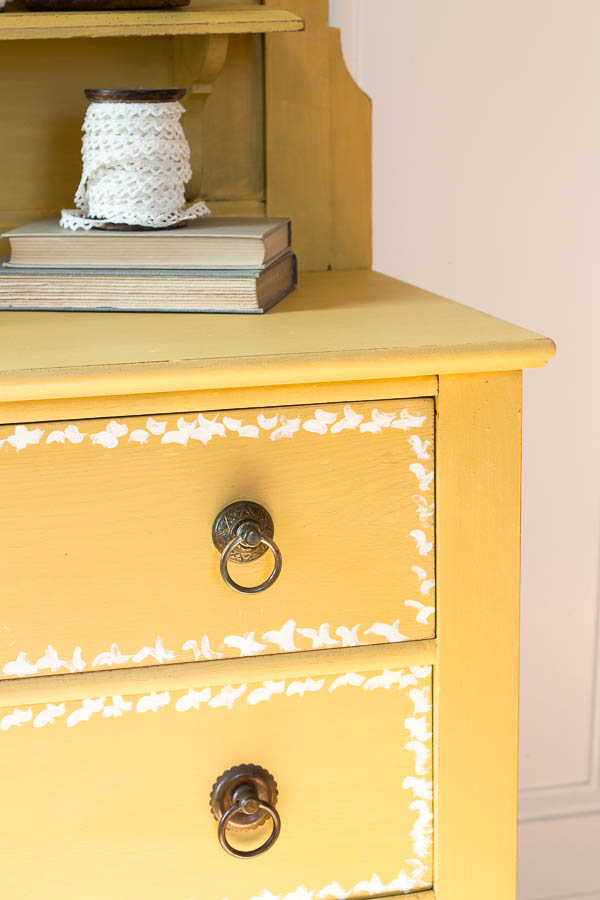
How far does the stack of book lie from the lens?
2.49 feet

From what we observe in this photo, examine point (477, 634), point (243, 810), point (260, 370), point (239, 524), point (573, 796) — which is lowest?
point (573, 796)

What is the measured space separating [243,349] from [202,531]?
13 centimetres

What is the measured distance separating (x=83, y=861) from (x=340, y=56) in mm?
829

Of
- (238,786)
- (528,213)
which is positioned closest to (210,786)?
(238,786)

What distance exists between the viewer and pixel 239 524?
2.09 feet

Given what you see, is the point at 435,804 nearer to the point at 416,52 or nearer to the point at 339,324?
the point at 339,324

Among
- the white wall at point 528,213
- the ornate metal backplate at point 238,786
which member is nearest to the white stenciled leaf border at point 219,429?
the ornate metal backplate at point 238,786

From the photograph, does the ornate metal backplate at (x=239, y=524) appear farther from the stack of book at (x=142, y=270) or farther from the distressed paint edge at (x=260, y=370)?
the stack of book at (x=142, y=270)

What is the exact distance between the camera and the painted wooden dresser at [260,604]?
63 cm

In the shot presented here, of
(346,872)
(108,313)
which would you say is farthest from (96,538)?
(346,872)

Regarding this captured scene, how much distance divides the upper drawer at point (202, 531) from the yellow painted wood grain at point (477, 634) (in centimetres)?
2

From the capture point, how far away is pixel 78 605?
65 cm

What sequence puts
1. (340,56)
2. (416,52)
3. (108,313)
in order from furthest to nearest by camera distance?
(416,52)
(340,56)
(108,313)

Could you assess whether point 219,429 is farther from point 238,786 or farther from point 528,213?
point 528,213
